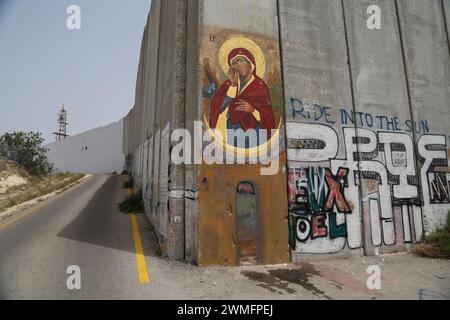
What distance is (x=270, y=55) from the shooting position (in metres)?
7.12

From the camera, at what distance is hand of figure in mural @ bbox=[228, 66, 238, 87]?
670cm

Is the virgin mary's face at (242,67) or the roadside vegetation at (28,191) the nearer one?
the virgin mary's face at (242,67)

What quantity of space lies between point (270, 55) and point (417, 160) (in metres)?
5.29

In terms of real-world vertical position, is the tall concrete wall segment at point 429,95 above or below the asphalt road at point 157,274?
above

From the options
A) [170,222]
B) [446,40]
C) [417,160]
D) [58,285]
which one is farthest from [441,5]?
[58,285]

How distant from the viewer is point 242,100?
669 centimetres

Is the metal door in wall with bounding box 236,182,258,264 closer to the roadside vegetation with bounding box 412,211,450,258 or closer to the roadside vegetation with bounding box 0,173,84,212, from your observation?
the roadside vegetation with bounding box 412,211,450,258

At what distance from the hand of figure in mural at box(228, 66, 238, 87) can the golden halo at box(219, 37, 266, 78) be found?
0.31ft

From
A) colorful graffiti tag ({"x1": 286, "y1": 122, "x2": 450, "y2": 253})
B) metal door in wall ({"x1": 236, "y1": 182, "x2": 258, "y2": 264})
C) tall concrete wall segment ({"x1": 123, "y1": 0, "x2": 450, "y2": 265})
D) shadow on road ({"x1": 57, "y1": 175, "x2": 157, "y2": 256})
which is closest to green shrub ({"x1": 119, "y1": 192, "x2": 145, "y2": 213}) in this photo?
shadow on road ({"x1": 57, "y1": 175, "x2": 157, "y2": 256})

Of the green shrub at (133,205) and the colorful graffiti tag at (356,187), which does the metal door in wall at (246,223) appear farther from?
the green shrub at (133,205)

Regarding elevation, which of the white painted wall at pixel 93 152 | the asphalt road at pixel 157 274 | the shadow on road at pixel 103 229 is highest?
the white painted wall at pixel 93 152

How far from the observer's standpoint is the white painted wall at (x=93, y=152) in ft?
118

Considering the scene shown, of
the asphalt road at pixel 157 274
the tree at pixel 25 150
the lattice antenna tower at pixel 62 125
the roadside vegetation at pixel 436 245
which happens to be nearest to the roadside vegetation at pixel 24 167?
Result: the tree at pixel 25 150

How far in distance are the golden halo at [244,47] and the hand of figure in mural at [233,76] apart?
0.31 ft
